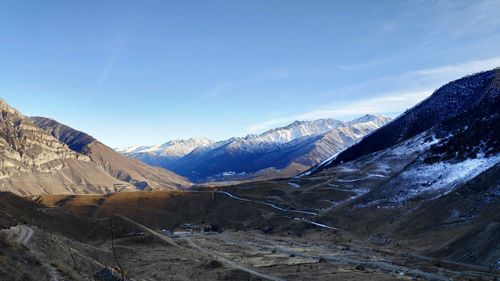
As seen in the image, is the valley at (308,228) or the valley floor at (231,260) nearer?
the valley floor at (231,260)

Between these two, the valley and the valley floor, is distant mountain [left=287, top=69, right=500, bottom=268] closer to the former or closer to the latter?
the valley

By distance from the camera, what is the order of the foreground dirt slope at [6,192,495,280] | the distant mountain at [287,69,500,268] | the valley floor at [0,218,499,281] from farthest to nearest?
1. the distant mountain at [287,69,500,268]
2. the valley floor at [0,218,499,281]
3. the foreground dirt slope at [6,192,495,280]

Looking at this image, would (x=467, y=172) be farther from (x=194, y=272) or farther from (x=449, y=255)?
(x=194, y=272)

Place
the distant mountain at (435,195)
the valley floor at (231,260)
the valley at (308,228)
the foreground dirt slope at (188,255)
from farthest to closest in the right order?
1. the distant mountain at (435,195)
2. the valley at (308,228)
3. the valley floor at (231,260)
4. the foreground dirt slope at (188,255)

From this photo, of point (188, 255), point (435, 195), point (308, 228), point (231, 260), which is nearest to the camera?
point (231, 260)

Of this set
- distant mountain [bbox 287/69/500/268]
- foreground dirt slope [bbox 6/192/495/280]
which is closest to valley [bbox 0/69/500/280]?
foreground dirt slope [bbox 6/192/495/280]

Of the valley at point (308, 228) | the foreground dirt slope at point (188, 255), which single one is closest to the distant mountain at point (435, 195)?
the valley at point (308, 228)

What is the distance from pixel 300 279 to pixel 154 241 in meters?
35.9

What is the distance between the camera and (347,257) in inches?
2522

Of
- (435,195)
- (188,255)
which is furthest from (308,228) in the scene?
(188,255)

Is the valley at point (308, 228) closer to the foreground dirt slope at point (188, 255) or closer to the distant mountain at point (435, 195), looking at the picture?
the foreground dirt slope at point (188, 255)

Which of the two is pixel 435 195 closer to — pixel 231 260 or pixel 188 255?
pixel 231 260

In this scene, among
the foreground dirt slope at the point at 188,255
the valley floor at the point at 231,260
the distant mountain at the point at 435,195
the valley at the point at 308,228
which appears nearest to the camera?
the foreground dirt slope at the point at 188,255

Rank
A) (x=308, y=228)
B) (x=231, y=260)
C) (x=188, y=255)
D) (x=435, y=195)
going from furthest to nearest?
(x=308, y=228), (x=435, y=195), (x=188, y=255), (x=231, y=260)
